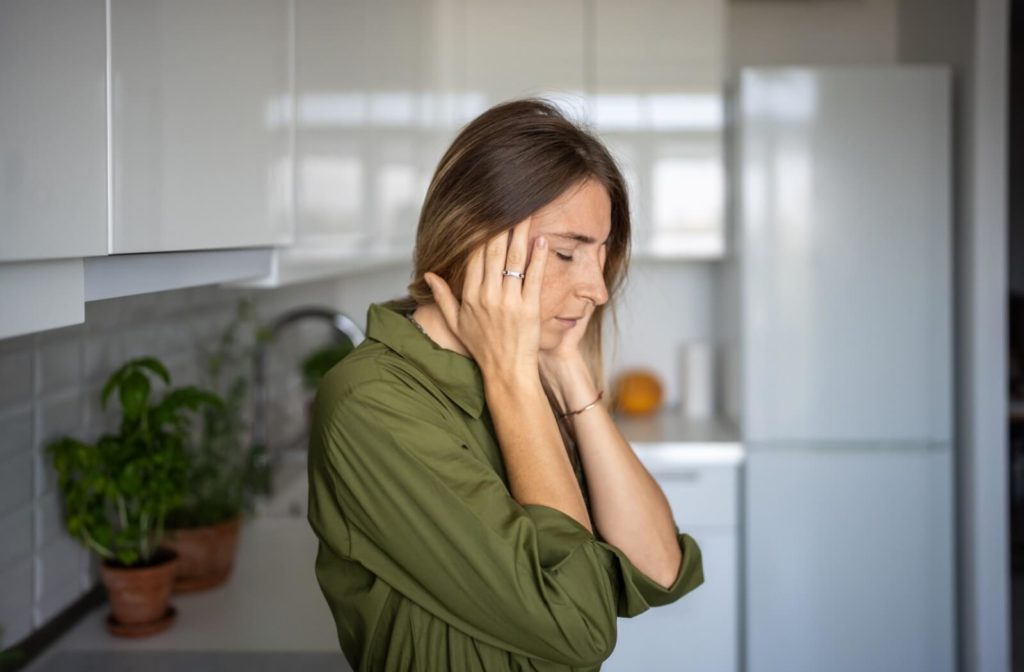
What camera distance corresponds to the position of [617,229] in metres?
1.42

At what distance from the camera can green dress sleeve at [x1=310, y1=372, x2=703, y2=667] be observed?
1065 millimetres

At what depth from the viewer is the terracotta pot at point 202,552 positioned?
6.63 feet

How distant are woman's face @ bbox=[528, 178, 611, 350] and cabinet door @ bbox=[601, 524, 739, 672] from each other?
1920 millimetres

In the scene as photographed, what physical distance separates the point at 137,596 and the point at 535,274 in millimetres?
1053

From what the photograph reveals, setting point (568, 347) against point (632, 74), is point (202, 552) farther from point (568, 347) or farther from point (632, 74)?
point (632, 74)

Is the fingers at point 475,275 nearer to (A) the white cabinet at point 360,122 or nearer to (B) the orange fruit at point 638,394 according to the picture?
(A) the white cabinet at point 360,122

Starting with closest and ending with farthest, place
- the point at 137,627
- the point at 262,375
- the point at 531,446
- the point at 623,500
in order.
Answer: the point at 531,446 < the point at 623,500 < the point at 137,627 < the point at 262,375

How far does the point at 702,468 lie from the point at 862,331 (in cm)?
58

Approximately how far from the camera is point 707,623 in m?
3.06

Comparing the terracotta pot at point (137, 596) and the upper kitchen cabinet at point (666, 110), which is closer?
the terracotta pot at point (137, 596)

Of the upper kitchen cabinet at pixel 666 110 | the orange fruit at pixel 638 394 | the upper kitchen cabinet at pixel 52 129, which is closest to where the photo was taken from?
the upper kitchen cabinet at pixel 52 129

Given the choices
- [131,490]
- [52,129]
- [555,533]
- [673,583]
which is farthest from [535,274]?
[131,490]

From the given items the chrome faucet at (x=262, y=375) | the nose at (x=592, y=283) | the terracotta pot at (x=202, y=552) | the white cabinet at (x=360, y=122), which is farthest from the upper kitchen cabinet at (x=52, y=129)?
the chrome faucet at (x=262, y=375)

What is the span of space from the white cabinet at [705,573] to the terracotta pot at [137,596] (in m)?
1.51
